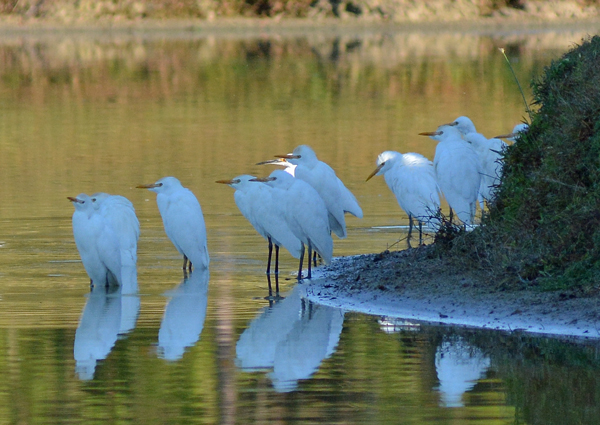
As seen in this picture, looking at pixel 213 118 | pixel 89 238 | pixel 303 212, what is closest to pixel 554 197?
pixel 303 212

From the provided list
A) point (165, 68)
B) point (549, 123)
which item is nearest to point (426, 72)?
point (165, 68)

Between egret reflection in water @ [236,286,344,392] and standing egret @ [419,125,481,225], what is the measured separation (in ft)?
9.49

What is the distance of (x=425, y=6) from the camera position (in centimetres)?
6038

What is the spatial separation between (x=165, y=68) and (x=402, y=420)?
119 feet

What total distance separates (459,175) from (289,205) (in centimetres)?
208

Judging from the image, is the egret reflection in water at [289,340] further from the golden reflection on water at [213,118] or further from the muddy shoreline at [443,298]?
the golden reflection on water at [213,118]

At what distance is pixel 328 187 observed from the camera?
11.9 meters

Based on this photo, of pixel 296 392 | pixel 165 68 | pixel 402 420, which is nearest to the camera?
pixel 402 420

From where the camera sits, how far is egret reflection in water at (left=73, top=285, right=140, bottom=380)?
7.87m

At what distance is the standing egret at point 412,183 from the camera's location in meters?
12.3

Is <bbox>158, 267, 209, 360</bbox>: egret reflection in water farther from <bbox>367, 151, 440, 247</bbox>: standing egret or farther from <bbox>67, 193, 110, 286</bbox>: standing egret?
<bbox>367, 151, 440, 247</bbox>: standing egret

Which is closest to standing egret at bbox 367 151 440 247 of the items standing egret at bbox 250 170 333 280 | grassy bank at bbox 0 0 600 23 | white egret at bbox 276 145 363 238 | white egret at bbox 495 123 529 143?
white egret at bbox 276 145 363 238

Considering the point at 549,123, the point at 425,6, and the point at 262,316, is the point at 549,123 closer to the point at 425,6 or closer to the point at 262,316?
the point at 262,316

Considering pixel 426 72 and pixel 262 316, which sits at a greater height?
pixel 262 316
